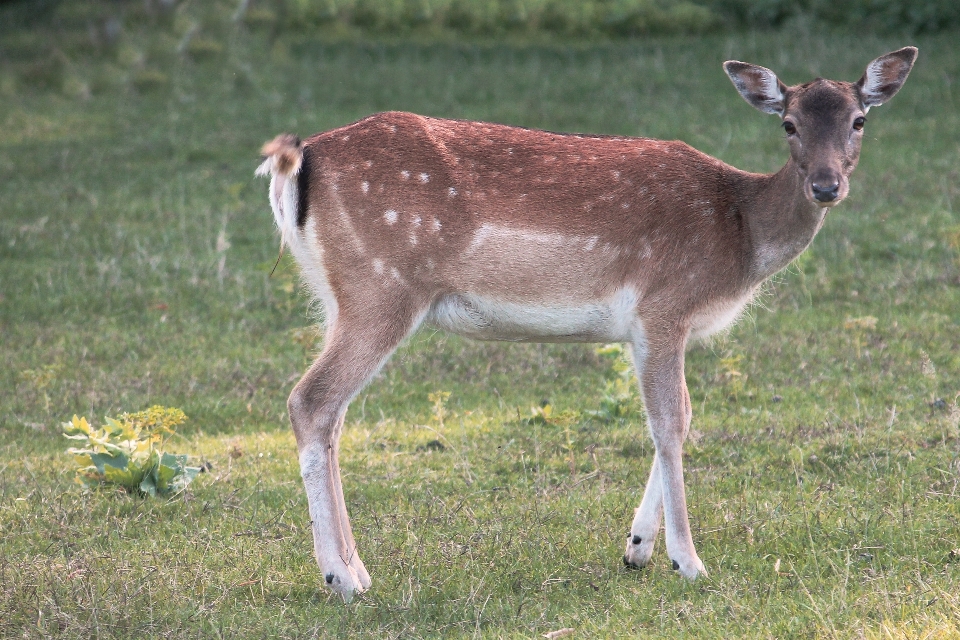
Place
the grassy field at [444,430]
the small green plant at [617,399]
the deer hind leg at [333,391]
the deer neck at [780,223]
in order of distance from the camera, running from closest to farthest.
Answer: the grassy field at [444,430] → the deer hind leg at [333,391] → the deer neck at [780,223] → the small green plant at [617,399]

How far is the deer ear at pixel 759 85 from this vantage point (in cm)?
609

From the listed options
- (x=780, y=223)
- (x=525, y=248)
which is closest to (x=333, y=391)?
(x=525, y=248)

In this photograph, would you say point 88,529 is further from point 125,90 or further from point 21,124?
point 21,124

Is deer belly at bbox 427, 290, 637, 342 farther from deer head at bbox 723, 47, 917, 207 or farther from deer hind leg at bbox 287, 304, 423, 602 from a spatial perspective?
deer head at bbox 723, 47, 917, 207

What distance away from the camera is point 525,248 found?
567cm

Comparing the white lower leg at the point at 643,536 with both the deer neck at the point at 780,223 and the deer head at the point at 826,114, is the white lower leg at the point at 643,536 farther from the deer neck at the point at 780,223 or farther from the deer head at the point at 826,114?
the deer head at the point at 826,114

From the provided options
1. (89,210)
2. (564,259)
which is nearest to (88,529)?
(564,259)

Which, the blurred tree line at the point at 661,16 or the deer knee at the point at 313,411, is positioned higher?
the deer knee at the point at 313,411

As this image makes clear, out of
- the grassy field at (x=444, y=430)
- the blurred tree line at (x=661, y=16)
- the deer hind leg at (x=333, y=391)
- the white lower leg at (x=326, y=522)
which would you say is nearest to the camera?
the grassy field at (x=444, y=430)

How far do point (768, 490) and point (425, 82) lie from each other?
1195 centimetres

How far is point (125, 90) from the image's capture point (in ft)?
9.46

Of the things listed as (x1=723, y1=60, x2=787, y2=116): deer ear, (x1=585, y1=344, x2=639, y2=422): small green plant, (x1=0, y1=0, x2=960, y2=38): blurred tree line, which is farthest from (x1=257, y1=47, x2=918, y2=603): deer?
(x1=0, y1=0, x2=960, y2=38): blurred tree line

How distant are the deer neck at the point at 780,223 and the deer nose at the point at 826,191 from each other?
0.42 m

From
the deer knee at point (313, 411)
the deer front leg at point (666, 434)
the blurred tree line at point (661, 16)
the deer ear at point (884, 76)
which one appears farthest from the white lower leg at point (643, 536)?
the blurred tree line at point (661, 16)
